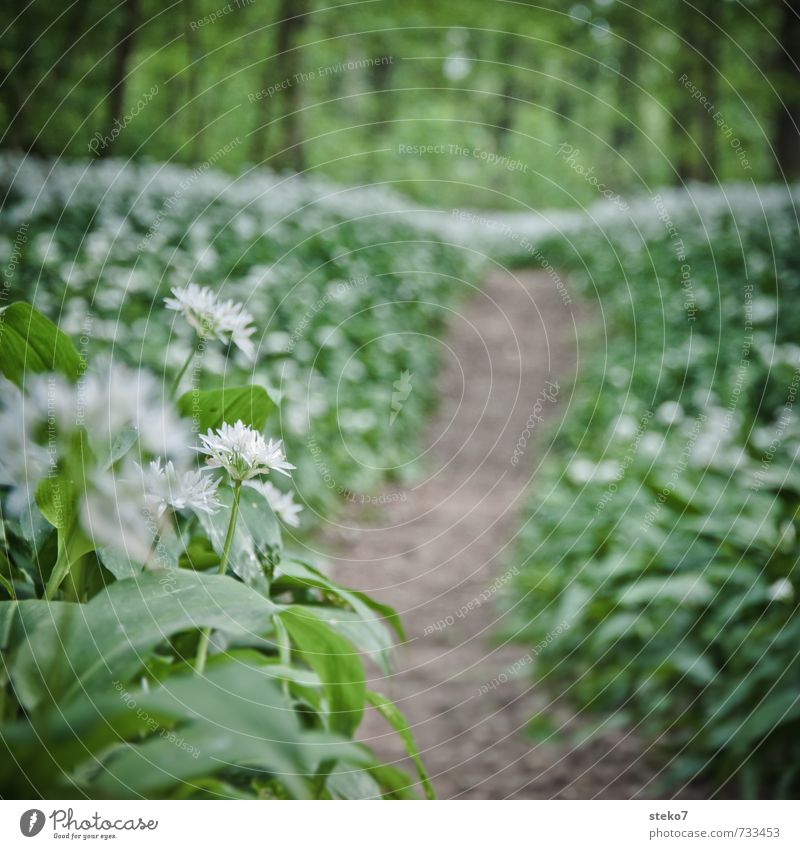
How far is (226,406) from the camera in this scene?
624mm

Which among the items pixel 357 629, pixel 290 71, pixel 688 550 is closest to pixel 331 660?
pixel 357 629

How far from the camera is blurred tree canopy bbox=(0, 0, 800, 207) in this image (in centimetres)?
230

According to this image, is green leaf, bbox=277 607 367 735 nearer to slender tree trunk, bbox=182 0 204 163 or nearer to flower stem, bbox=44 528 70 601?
flower stem, bbox=44 528 70 601

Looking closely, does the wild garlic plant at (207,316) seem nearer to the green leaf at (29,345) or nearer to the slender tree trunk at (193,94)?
the green leaf at (29,345)

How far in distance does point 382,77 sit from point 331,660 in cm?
913

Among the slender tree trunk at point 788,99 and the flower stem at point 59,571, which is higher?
the slender tree trunk at point 788,99

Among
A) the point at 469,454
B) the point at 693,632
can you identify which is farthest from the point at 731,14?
the point at 693,632

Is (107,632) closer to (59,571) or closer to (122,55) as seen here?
(59,571)

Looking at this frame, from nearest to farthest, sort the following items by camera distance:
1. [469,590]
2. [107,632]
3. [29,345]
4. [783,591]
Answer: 1. [107,632]
2. [29,345]
3. [783,591]
4. [469,590]

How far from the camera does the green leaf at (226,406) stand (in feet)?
2.02

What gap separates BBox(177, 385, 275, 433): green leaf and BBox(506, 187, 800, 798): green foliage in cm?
101

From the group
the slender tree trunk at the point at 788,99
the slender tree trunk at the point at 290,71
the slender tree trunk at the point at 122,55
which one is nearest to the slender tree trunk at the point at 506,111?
the slender tree trunk at the point at 290,71

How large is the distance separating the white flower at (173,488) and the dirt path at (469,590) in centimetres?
88

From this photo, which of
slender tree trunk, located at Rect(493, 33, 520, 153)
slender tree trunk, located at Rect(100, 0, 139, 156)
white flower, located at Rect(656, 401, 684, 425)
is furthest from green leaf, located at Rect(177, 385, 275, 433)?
slender tree trunk, located at Rect(493, 33, 520, 153)
